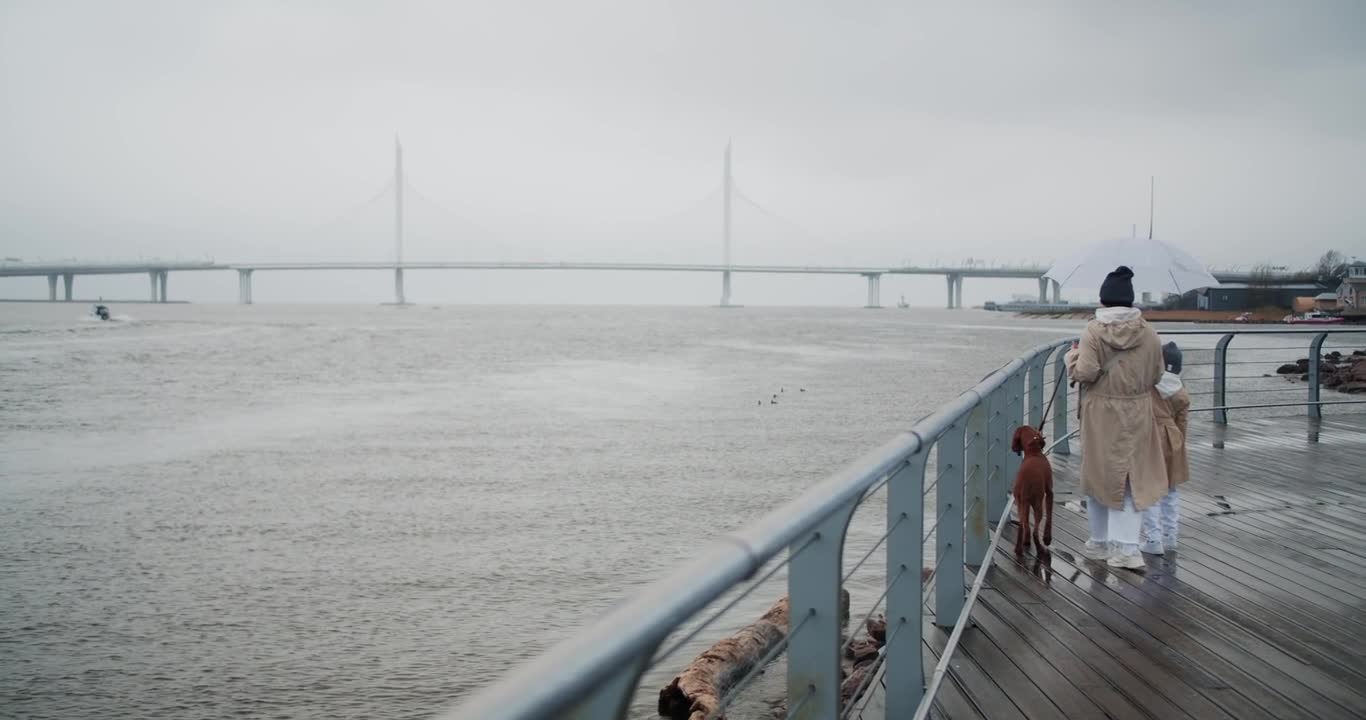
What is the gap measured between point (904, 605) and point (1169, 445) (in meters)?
2.49

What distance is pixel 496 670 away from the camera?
272 inches

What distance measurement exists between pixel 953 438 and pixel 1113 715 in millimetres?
983

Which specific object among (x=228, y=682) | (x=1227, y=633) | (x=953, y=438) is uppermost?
(x=953, y=438)

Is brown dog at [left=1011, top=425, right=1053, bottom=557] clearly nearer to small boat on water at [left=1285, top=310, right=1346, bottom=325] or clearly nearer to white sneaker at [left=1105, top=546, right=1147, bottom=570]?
white sneaker at [left=1105, top=546, right=1147, bottom=570]

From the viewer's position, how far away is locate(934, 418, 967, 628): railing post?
3.48 m

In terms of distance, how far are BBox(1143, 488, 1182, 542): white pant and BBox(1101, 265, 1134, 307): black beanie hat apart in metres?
0.98

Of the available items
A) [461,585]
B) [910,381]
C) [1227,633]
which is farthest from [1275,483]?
[910,381]

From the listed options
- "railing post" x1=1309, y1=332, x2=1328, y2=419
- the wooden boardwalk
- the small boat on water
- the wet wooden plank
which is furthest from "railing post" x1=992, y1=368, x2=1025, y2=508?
the small boat on water

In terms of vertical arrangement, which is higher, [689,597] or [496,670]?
[689,597]

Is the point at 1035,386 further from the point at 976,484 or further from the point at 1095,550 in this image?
the point at 976,484

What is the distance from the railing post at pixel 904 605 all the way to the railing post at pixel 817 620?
81 centimetres

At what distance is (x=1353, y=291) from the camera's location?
4338 centimetres

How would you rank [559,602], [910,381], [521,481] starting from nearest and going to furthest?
1. [559,602]
2. [521,481]
3. [910,381]

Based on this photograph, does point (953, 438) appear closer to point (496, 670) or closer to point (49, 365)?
point (496, 670)
